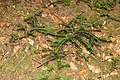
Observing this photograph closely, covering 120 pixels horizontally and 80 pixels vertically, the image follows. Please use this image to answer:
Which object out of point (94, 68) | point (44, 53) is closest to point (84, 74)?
point (94, 68)

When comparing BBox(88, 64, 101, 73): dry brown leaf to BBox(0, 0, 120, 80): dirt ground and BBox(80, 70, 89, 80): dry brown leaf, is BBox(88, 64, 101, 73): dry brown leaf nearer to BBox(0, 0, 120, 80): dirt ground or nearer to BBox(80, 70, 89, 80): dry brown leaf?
BBox(0, 0, 120, 80): dirt ground

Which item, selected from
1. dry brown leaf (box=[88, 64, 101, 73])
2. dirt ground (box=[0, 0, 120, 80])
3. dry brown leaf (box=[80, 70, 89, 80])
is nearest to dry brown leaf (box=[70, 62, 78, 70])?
dirt ground (box=[0, 0, 120, 80])

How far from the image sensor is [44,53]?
4.13 metres

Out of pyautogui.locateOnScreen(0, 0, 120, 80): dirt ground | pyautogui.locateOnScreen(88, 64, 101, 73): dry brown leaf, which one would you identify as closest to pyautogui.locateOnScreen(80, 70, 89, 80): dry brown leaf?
pyautogui.locateOnScreen(0, 0, 120, 80): dirt ground

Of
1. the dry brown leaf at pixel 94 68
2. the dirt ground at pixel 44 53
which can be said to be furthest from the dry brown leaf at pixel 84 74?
the dry brown leaf at pixel 94 68

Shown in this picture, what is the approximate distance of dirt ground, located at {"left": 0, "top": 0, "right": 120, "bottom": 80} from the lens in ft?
12.7

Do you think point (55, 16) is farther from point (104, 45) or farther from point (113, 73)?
point (113, 73)

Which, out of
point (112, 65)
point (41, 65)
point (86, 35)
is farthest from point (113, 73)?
point (41, 65)

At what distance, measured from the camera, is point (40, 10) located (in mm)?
4902

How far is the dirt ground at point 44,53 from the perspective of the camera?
3875 mm

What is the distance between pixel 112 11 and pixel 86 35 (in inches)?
50.1

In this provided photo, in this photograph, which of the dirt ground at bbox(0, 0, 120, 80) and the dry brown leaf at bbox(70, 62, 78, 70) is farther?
the dry brown leaf at bbox(70, 62, 78, 70)

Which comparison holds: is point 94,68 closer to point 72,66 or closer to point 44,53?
point 72,66

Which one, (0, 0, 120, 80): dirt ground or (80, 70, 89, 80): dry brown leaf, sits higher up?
(0, 0, 120, 80): dirt ground
